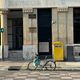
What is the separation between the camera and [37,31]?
2734cm

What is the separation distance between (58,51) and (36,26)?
8.40 feet

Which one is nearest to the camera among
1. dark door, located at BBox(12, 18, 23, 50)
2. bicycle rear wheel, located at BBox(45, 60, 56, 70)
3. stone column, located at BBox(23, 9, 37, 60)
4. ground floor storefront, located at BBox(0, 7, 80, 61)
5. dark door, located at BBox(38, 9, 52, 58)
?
bicycle rear wheel, located at BBox(45, 60, 56, 70)

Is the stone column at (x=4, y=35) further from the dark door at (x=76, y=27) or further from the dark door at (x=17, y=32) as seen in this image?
the dark door at (x=76, y=27)

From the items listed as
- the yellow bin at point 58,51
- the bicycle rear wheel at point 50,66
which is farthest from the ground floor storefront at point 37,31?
the bicycle rear wheel at point 50,66

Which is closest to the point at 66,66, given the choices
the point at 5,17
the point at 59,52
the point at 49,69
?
the point at 49,69

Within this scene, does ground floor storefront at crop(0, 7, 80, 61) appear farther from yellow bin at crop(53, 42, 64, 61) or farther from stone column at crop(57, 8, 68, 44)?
yellow bin at crop(53, 42, 64, 61)

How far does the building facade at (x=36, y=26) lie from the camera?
2695cm

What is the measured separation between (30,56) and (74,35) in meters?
3.52

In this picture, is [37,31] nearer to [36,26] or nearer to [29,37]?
[36,26]

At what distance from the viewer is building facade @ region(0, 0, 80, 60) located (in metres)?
27.0

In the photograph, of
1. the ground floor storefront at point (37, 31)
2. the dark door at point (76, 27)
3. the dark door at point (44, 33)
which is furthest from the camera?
the dark door at point (44, 33)

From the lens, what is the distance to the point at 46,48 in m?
27.5

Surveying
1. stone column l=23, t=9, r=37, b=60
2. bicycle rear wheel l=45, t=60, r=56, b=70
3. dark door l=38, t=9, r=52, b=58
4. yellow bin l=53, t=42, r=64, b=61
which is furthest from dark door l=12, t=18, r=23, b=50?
bicycle rear wheel l=45, t=60, r=56, b=70

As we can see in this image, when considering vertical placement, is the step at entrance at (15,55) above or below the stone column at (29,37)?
below
